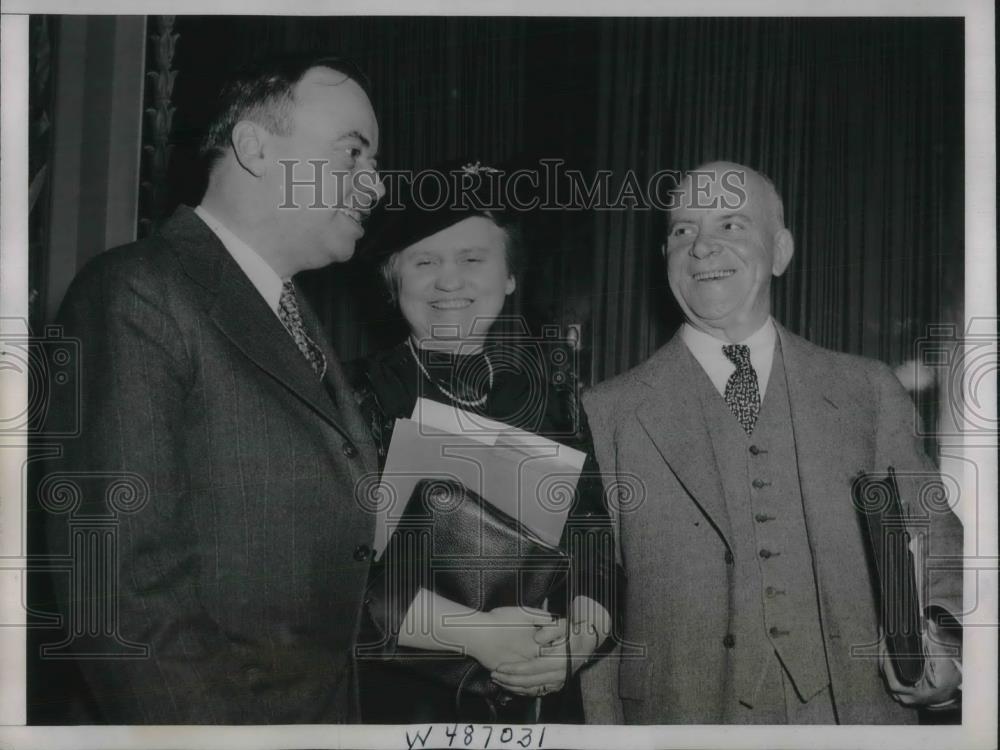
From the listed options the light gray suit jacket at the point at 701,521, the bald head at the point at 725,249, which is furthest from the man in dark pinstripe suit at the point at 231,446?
the bald head at the point at 725,249

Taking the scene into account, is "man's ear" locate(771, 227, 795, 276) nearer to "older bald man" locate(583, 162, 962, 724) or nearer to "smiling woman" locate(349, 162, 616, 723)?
"older bald man" locate(583, 162, 962, 724)

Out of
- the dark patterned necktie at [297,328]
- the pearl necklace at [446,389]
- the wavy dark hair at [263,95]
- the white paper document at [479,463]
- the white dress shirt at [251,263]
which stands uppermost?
the wavy dark hair at [263,95]

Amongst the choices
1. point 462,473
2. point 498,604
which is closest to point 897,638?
point 498,604

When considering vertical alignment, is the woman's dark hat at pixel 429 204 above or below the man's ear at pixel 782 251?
above

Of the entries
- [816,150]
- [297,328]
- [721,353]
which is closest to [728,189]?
[816,150]

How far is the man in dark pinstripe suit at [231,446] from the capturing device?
2.70 m

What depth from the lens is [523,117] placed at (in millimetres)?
2891

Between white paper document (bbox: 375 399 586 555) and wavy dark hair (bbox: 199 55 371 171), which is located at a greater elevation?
wavy dark hair (bbox: 199 55 371 171)

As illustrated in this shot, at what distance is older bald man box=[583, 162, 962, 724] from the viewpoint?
279cm

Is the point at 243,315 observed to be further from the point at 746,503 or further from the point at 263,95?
the point at 746,503

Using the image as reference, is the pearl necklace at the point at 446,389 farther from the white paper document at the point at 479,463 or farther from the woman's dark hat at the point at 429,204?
the woman's dark hat at the point at 429,204

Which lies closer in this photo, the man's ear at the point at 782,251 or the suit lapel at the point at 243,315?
the suit lapel at the point at 243,315

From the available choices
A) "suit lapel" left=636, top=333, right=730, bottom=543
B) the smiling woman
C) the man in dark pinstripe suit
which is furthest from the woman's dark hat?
"suit lapel" left=636, top=333, right=730, bottom=543

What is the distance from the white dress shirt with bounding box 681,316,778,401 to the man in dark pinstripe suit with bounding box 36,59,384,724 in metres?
0.90
